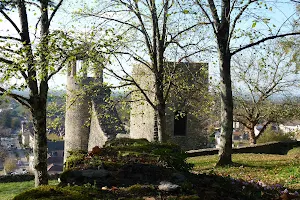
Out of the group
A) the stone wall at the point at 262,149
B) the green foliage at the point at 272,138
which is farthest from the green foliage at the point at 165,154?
the green foliage at the point at 272,138

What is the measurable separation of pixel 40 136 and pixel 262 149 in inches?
446

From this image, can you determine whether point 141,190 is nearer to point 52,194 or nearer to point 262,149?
point 52,194

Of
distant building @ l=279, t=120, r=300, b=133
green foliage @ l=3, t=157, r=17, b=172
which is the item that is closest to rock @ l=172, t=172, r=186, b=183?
distant building @ l=279, t=120, r=300, b=133

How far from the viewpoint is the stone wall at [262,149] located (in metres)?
15.5

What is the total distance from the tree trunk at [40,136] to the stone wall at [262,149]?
7291 millimetres

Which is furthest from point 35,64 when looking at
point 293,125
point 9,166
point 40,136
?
point 9,166

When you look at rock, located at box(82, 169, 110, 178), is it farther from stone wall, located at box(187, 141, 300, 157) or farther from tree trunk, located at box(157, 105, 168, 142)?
stone wall, located at box(187, 141, 300, 157)

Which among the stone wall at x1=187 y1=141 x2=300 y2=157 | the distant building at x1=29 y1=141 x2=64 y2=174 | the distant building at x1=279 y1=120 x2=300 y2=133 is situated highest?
the distant building at x1=279 y1=120 x2=300 y2=133

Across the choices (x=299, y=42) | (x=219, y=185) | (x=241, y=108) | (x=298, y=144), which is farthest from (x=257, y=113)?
(x=219, y=185)

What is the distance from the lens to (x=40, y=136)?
30.1 feet

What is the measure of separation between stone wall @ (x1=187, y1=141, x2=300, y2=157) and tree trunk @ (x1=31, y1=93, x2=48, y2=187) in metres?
7.29

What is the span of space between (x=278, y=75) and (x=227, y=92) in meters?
13.0

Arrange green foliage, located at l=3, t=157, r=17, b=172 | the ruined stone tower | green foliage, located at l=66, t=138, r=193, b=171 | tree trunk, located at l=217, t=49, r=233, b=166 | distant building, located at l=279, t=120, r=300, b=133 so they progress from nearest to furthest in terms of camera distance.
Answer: green foliage, located at l=66, t=138, r=193, b=171, tree trunk, located at l=217, t=49, r=233, b=166, the ruined stone tower, distant building, located at l=279, t=120, r=300, b=133, green foliage, located at l=3, t=157, r=17, b=172

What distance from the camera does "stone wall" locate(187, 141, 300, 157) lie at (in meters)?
15.5
